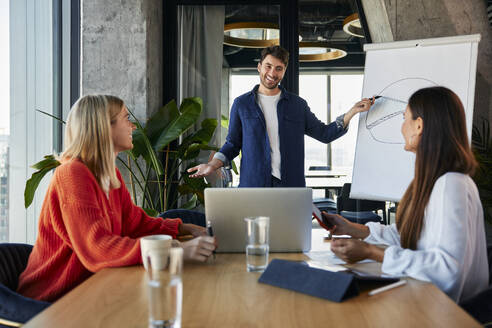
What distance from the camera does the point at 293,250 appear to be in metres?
1.69

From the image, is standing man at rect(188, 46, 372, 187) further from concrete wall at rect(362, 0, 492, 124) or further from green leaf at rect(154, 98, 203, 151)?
concrete wall at rect(362, 0, 492, 124)

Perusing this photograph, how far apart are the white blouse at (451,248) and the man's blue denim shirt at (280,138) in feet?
5.50

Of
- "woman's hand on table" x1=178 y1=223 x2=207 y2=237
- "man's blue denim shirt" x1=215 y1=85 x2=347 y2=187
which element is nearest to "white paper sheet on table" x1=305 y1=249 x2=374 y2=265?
"woman's hand on table" x1=178 y1=223 x2=207 y2=237

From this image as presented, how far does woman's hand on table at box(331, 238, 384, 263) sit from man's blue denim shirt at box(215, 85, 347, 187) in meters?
1.62

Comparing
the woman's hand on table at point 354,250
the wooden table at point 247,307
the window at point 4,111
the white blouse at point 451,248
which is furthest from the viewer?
the window at point 4,111

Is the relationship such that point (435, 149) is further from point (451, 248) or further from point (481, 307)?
point (481, 307)

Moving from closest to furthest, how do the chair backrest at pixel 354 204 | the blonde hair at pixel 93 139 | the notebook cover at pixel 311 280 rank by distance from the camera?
the notebook cover at pixel 311 280 → the blonde hair at pixel 93 139 → the chair backrest at pixel 354 204

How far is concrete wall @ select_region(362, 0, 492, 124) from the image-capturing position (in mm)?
3578

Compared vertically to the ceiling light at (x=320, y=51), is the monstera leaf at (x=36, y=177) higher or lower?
lower

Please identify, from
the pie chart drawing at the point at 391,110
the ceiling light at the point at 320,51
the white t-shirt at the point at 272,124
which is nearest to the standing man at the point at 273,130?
the white t-shirt at the point at 272,124

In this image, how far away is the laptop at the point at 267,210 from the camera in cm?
160

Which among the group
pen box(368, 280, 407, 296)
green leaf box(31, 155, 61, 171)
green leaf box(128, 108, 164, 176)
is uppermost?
green leaf box(128, 108, 164, 176)

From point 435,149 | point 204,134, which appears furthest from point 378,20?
point 435,149

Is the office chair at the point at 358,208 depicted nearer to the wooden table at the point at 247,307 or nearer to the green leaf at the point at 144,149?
the green leaf at the point at 144,149
